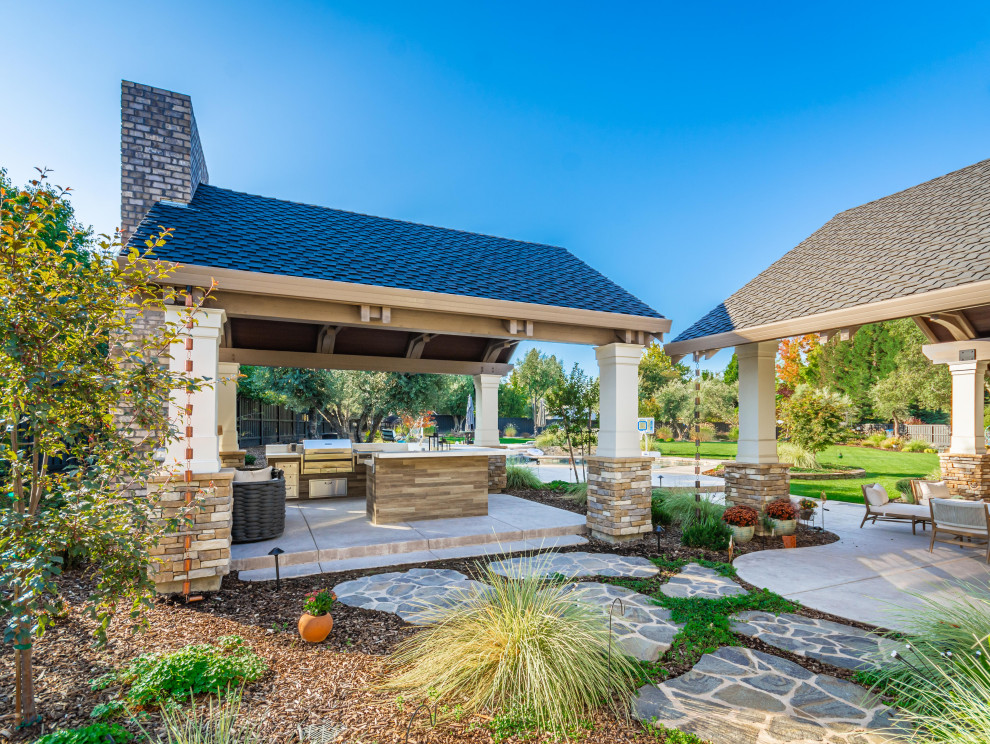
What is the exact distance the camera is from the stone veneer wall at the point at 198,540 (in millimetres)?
4695

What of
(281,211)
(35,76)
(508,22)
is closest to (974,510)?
(281,211)

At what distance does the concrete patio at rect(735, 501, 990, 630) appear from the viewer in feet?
15.4

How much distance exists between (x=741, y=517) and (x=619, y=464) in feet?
6.90

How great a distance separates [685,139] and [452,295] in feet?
54.0

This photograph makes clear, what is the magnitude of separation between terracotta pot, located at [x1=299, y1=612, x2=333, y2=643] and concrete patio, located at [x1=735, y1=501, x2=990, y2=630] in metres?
4.45

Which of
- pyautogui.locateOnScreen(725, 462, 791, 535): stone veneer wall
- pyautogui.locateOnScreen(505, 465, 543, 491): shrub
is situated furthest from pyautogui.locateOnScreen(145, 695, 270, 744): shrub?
pyautogui.locateOnScreen(505, 465, 543, 491): shrub

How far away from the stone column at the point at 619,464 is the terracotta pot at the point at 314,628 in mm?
4267

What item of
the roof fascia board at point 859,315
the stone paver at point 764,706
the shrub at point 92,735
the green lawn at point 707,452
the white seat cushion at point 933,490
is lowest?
the green lawn at point 707,452

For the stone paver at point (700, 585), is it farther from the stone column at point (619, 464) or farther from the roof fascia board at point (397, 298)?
the roof fascia board at point (397, 298)

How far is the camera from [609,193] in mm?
27953

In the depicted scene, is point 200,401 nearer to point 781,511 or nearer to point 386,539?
point 386,539

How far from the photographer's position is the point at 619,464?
6816mm

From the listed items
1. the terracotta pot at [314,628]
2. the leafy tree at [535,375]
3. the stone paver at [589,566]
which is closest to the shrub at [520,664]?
the terracotta pot at [314,628]

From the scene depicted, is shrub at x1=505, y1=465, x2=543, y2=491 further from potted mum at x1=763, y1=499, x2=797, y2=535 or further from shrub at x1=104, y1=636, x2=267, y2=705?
shrub at x1=104, y1=636, x2=267, y2=705
